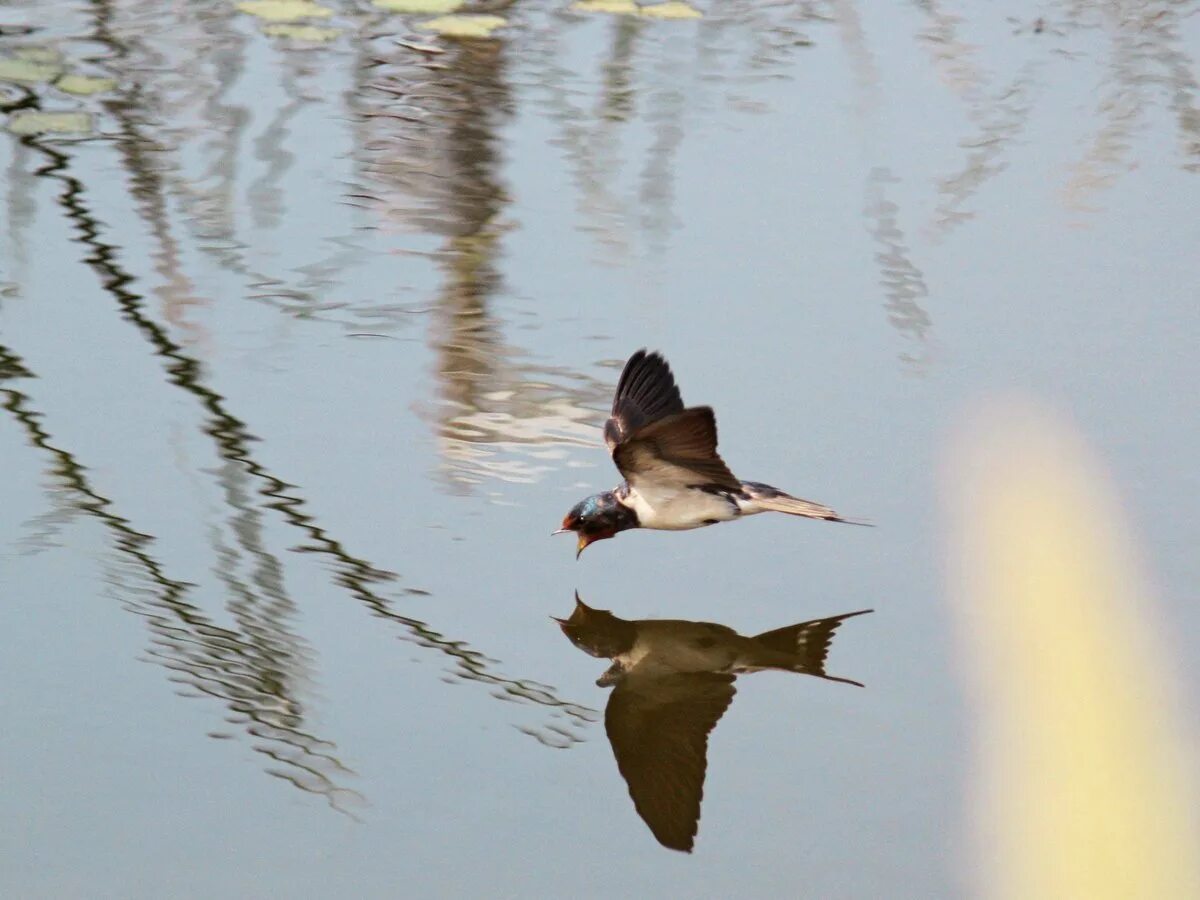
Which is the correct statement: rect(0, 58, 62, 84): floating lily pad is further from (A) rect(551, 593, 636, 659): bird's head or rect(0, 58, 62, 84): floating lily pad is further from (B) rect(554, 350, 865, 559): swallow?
(A) rect(551, 593, 636, 659): bird's head

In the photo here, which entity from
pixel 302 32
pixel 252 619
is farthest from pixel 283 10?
pixel 252 619

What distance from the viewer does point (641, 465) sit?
14.9 feet

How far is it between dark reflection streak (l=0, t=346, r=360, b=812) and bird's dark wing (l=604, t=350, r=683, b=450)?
110cm

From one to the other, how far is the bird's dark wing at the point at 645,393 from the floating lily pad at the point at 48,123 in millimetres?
2890

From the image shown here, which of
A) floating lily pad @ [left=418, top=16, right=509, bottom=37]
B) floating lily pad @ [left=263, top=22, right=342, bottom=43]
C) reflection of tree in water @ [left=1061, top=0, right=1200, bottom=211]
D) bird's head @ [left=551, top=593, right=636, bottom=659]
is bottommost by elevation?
reflection of tree in water @ [left=1061, top=0, right=1200, bottom=211]

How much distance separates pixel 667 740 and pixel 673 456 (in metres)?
0.76

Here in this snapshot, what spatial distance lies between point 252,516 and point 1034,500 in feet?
6.54

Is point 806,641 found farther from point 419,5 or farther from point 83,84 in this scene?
point 419,5

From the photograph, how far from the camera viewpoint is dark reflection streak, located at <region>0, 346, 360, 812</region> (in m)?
3.79

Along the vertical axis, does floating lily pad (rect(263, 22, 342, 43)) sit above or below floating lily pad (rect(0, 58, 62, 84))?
below

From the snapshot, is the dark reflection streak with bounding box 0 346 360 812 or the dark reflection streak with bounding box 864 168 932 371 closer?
the dark reflection streak with bounding box 0 346 360 812

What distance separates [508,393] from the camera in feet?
17.4

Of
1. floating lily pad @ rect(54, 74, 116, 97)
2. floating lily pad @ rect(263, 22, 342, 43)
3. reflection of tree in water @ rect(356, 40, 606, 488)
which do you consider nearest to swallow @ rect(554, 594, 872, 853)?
reflection of tree in water @ rect(356, 40, 606, 488)

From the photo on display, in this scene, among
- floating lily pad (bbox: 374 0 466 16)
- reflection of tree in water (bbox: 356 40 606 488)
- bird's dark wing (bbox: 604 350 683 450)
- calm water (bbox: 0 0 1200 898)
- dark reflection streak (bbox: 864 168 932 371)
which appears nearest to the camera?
calm water (bbox: 0 0 1200 898)
